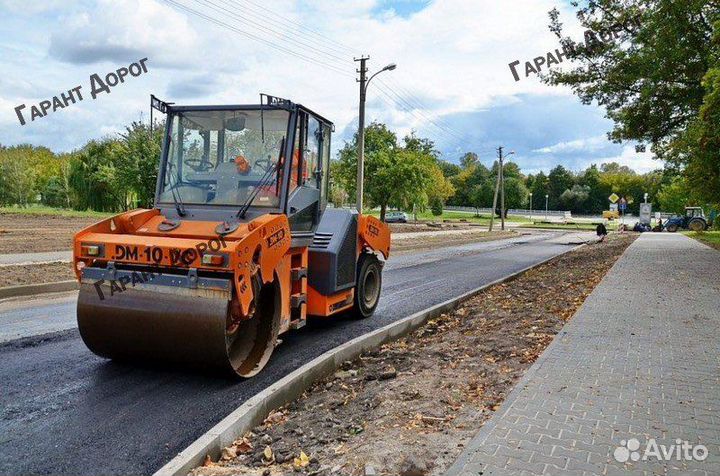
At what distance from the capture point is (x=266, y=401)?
4.86 metres

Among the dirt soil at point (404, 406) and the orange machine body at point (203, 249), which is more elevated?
the orange machine body at point (203, 249)

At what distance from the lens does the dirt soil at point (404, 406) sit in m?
3.83

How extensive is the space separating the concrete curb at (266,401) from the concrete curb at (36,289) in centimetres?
721

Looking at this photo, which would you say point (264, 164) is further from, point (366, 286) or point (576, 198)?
point (576, 198)

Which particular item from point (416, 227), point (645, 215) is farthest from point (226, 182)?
point (645, 215)

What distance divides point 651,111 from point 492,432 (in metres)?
19.5

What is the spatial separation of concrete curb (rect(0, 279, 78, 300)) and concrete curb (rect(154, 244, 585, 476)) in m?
7.21

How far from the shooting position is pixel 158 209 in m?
6.52

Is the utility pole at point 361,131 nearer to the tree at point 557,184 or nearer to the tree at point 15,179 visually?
the tree at point 15,179

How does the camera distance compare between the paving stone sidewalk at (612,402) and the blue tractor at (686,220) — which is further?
the blue tractor at (686,220)

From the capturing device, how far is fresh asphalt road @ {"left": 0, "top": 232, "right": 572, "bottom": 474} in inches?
159

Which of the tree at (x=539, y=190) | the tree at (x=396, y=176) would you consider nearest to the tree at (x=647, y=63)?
the tree at (x=396, y=176)

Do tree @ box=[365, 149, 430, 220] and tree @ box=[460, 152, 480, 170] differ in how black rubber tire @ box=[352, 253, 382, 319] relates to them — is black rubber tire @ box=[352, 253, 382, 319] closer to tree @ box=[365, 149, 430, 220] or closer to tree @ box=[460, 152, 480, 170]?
tree @ box=[365, 149, 430, 220]

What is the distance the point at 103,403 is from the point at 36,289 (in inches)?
279
